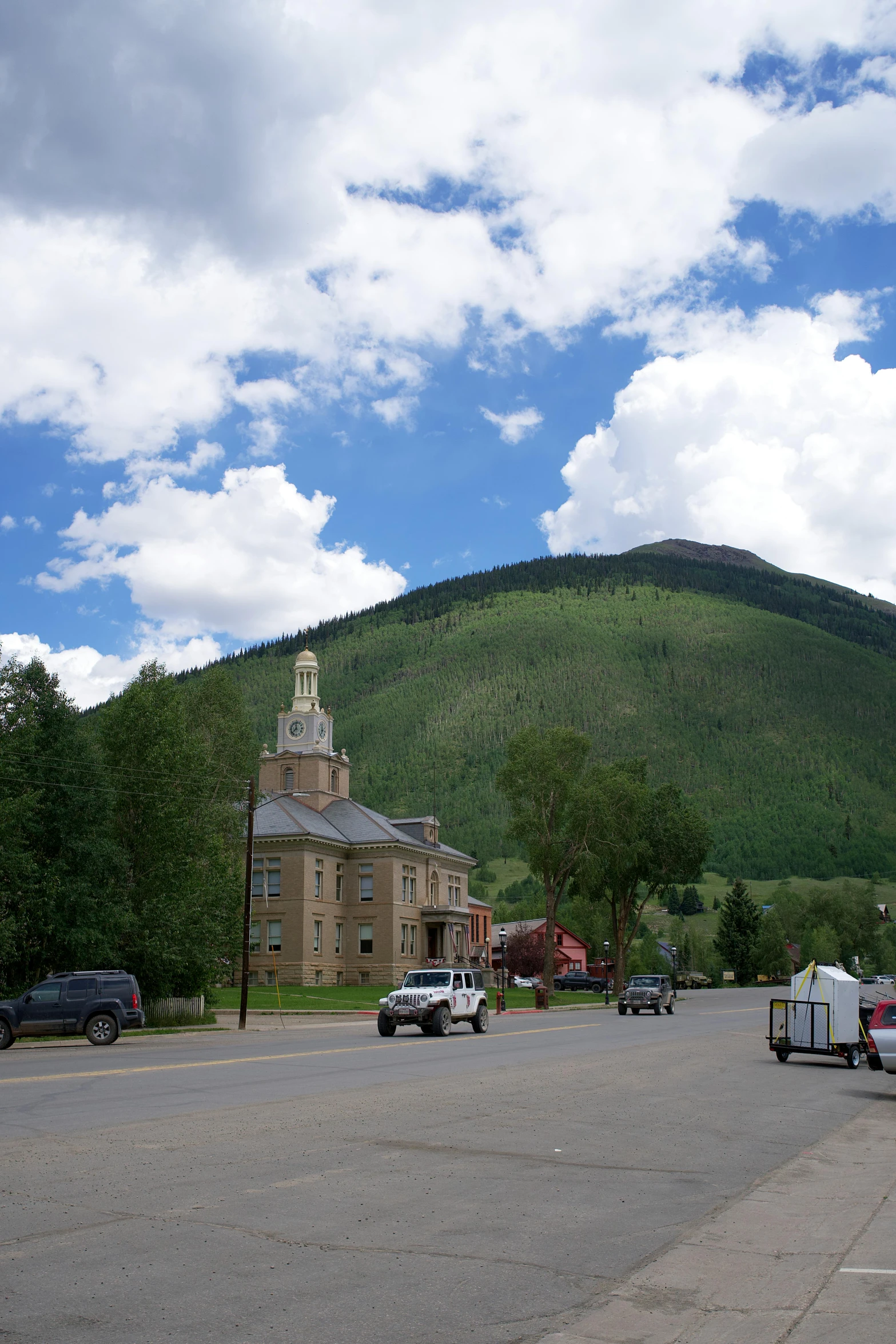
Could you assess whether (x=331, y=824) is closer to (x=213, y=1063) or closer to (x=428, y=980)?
(x=428, y=980)

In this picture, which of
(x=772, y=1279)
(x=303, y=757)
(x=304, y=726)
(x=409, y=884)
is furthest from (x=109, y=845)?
(x=304, y=726)

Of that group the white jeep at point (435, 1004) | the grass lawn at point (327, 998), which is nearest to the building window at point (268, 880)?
the grass lawn at point (327, 998)

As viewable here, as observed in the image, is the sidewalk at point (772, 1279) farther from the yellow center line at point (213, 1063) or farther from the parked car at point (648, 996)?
the parked car at point (648, 996)

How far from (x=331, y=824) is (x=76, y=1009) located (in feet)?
163

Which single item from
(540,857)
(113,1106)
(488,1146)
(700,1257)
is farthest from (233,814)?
(700,1257)

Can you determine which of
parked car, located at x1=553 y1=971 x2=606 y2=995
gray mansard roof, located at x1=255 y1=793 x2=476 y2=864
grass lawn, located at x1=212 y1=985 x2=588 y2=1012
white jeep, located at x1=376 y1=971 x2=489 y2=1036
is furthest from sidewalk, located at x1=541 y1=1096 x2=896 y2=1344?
parked car, located at x1=553 y1=971 x2=606 y2=995

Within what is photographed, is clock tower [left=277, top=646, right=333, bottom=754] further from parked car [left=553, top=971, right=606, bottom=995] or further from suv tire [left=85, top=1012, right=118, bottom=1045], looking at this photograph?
suv tire [left=85, top=1012, right=118, bottom=1045]

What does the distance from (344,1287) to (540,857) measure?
63.4 meters

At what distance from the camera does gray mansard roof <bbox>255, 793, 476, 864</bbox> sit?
72.5 m

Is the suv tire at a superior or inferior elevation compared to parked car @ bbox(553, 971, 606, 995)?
superior

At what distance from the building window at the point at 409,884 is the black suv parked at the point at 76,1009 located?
46957mm

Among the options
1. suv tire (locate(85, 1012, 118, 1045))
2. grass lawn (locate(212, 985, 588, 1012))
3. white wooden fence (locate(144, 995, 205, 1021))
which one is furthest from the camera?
grass lawn (locate(212, 985, 588, 1012))

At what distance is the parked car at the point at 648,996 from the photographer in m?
49.2

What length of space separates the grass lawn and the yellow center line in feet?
65.0
